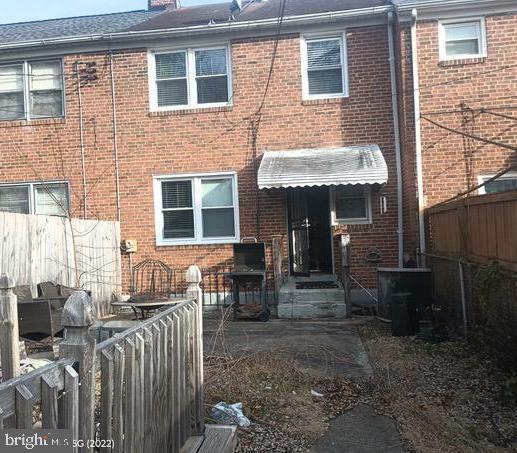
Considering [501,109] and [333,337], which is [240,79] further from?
[333,337]

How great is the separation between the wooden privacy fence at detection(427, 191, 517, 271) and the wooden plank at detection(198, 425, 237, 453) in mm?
3497

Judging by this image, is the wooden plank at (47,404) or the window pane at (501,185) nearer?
the wooden plank at (47,404)

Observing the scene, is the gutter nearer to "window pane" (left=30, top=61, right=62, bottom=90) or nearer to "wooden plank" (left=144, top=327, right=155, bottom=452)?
"window pane" (left=30, top=61, right=62, bottom=90)

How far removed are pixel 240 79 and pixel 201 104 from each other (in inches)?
40.3

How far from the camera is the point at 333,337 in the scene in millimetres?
7949

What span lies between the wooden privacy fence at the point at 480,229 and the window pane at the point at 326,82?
138 inches

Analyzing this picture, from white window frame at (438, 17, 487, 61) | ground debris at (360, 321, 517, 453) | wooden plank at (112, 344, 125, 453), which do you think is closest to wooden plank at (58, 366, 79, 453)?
wooden plank at (112, 344, 125, 453)

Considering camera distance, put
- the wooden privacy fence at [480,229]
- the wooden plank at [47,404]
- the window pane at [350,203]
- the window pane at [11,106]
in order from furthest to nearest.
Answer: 1. the window pane at [11,106]
2. the window pane at [350,203]
3. the wooden privacy fence at [480,229]
4. the wooden plank at [47,404]

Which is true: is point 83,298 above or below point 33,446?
above

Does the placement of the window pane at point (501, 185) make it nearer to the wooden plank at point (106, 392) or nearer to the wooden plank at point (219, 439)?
the wooden plank at point (219, 439)

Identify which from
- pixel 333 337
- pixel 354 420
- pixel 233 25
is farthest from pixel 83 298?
pixel 233 25

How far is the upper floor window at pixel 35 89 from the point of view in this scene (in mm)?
11883

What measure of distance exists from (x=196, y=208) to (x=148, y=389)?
887 cm

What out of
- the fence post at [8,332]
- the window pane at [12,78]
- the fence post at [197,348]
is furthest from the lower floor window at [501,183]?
the window pane at [12,78]
